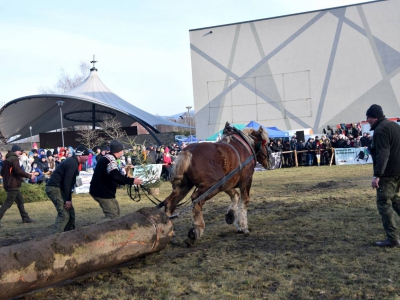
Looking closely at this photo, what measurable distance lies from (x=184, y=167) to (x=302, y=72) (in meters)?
33.7

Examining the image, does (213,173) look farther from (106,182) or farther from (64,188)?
(64,188)

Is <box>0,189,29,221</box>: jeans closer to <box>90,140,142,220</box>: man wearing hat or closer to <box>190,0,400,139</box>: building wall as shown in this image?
<box>90,140,142,220</box>: man wearing hat

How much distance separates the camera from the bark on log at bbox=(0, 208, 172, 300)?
14.7ft

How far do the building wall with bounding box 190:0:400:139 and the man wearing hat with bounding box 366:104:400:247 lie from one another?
33.2m

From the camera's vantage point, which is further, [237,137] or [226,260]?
[237,137]

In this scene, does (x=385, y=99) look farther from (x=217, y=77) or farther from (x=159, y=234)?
(x=159, y=234)

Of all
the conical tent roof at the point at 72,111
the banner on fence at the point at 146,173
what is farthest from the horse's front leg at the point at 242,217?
the conical tent roof at the point at 72,111


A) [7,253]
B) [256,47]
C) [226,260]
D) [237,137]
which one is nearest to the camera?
[7,253]

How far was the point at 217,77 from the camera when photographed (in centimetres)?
4112

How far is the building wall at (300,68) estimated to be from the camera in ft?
121

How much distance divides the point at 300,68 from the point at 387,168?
111 feet

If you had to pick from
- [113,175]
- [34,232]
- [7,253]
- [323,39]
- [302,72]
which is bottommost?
[34,232]

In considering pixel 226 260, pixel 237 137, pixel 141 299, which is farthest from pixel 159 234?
pixel 237 137

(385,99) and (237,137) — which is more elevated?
(385,99)
